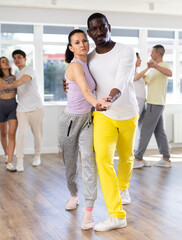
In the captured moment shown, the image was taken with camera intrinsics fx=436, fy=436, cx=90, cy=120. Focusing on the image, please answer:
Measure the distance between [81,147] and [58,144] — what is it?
13.8 ft

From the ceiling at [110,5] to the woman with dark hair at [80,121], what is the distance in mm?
3680

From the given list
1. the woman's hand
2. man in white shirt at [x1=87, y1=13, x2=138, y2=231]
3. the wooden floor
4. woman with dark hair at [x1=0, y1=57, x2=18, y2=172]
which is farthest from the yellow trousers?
woman with dark hair at [x1=0, y1=57, x2=18, y2=172]

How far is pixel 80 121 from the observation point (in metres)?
3.23

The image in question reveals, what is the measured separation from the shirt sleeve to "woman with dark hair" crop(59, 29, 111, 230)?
22cm

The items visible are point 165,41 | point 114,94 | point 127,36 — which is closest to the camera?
point 114,94

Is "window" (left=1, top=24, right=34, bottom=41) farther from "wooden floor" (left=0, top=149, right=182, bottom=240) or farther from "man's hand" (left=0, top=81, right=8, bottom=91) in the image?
"wooden floor" (left=0, top=149, right=182, bottom=240)

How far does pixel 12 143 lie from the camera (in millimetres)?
5797

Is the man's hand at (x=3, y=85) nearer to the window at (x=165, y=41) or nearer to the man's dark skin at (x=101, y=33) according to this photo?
the man's dark skin at (x=101, y=33)

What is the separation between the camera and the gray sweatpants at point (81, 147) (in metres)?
3.15

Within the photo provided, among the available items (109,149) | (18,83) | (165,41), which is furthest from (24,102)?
(165,41)

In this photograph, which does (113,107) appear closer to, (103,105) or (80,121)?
(80,121)

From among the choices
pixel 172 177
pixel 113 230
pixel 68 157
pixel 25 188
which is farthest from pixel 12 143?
pixel 113 230

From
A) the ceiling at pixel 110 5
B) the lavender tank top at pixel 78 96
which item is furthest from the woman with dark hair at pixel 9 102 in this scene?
the lavender tank top at pixel 78 96

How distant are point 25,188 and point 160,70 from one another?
2263 mm
